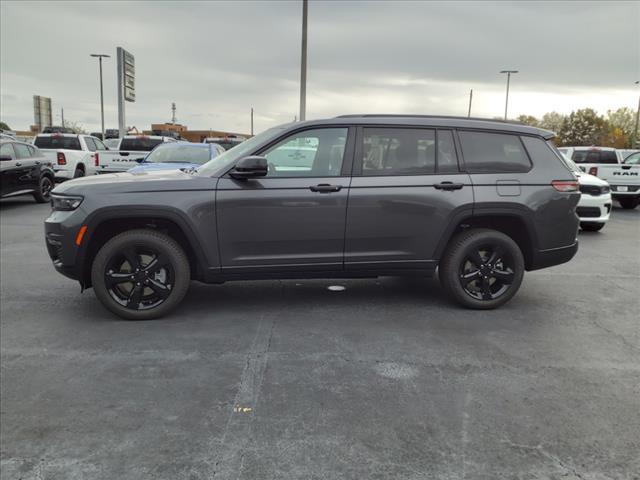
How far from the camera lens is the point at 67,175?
16.0 metres

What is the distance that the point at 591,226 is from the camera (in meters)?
11.2

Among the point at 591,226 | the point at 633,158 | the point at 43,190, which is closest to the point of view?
the point at 591,226

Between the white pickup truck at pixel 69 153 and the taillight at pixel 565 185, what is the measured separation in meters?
13.7

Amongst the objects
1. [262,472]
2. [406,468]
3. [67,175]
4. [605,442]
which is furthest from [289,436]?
[67,175]

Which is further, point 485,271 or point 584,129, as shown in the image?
point 584,129

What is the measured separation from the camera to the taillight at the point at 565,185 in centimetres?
516

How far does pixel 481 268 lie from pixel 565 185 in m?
1.16

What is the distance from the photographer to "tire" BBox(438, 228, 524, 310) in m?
5.09

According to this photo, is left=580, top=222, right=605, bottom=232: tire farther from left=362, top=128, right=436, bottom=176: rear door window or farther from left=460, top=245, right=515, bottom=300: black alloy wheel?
left=362, top=128, right=436, bottom=176: rear door window

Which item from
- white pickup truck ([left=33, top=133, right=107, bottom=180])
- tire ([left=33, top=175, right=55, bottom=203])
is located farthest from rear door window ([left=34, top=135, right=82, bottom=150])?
tire ([left=33, top=175, right=55, bottom=203])

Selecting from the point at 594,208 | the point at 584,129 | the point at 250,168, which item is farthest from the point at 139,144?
the point at 584,129

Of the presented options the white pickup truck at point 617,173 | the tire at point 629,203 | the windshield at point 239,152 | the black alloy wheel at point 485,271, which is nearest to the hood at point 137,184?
the windshield at point 239,152

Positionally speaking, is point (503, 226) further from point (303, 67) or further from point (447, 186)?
point (303, 67)

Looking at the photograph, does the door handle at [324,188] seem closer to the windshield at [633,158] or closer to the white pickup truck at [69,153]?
the white pickup truck at [69,153]
